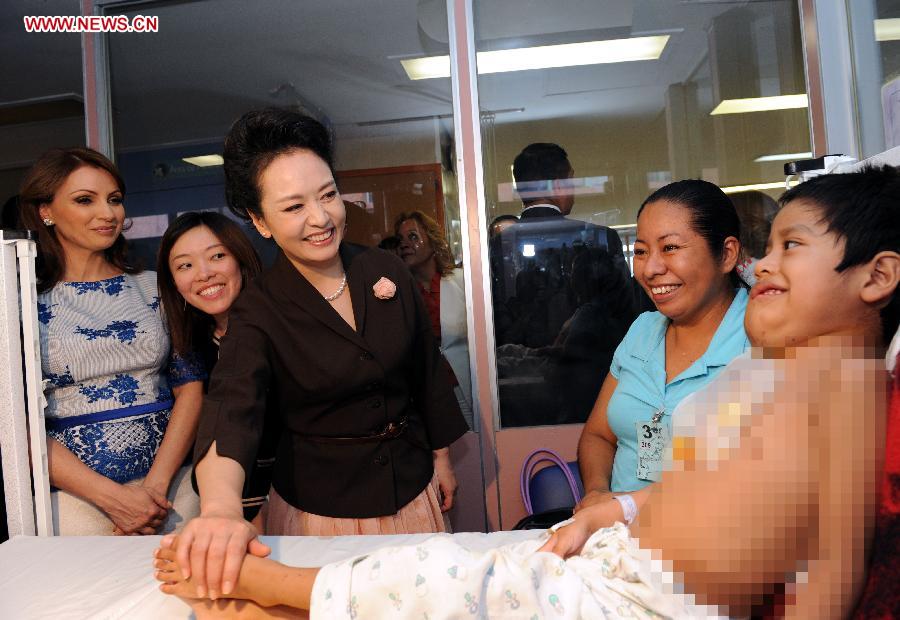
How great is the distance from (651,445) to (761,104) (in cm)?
192

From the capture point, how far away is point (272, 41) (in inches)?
135

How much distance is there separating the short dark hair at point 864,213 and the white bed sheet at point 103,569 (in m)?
0.81

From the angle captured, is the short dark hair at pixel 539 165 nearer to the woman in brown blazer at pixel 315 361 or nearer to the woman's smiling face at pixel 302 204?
the woman in brown blazer at pixel 315 361

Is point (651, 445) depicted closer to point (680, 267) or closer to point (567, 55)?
point (680, 267)

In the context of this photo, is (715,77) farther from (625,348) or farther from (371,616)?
(371,616)

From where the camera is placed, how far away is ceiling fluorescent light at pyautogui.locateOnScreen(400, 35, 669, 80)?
303 centimetres

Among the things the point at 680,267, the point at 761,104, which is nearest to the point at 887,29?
the point at 761,104

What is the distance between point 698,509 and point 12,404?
1.49 meters

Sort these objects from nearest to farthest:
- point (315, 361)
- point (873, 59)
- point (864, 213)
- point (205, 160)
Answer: point (864, 213), point (315, 361), point (873, 59), point (205, 160)

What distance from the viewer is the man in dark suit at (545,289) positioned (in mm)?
3006

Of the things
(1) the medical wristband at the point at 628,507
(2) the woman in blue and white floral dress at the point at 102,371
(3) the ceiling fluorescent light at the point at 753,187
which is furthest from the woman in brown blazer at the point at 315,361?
(3) the ceiling fluorescent light at the point at 753,187

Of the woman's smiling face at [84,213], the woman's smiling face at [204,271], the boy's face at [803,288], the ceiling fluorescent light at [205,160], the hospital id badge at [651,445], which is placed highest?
the ceiling fluorescent light at [205,160]

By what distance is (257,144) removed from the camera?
1627 millimetres

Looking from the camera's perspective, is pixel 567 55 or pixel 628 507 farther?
pixel 567 55
